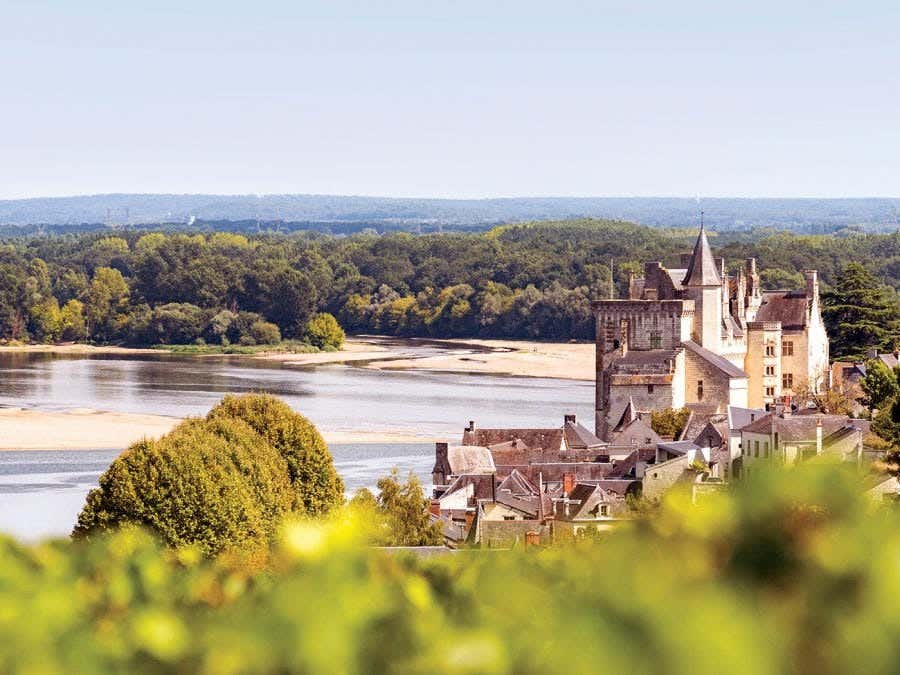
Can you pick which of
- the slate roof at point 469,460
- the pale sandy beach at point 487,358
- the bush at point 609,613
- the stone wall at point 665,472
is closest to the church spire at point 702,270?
the slate roof at point 469,460

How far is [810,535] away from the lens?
101 inches

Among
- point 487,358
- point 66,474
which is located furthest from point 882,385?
point 487,358

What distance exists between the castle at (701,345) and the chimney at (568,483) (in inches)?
478

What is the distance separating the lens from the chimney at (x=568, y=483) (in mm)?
34881

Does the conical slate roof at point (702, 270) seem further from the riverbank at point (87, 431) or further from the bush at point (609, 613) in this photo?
the bush at point (609, 613)

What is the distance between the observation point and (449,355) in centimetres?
11362

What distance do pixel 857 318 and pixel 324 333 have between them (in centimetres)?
5989

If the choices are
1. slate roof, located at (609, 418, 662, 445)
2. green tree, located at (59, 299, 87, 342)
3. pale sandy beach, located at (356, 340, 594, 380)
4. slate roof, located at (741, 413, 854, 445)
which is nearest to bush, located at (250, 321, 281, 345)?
pale sandy beach, located at (356, 340, 594, 380)

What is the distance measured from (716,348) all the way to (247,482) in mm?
25403

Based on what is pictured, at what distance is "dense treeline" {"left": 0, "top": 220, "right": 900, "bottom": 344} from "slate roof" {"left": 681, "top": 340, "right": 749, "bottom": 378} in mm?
70939

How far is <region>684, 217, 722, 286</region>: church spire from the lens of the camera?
172ft

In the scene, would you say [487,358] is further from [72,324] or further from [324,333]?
[72,324]

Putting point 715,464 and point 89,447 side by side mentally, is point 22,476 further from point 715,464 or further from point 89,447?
point 715,464

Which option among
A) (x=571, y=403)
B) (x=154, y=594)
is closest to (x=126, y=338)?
(x=571, y=403)
